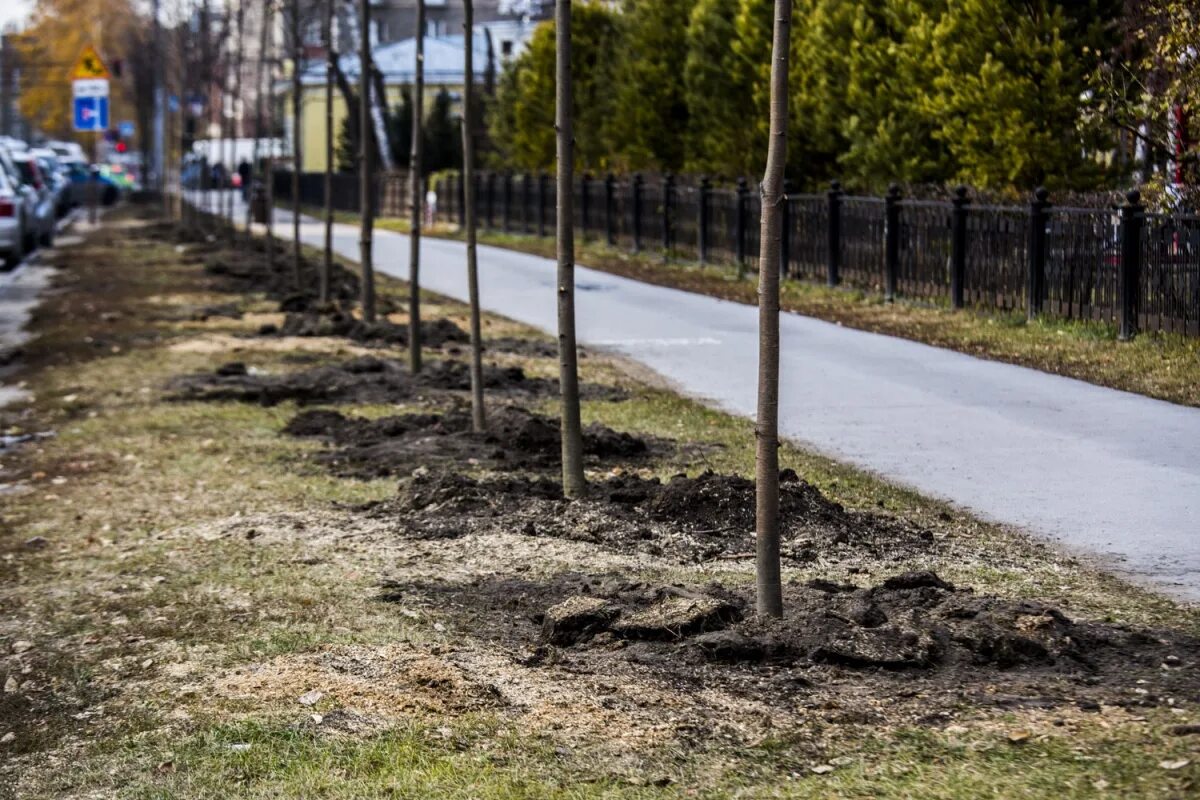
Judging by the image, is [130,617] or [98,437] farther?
[98,437]

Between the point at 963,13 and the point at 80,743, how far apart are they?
17.7 metres

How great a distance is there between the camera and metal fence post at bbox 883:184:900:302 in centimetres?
2159

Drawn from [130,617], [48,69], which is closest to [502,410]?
[130,617]

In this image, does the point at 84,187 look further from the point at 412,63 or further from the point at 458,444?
the point at 458,444

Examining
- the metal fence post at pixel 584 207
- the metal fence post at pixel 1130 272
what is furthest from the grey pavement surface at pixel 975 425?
the metal fence post at pixel 584 207

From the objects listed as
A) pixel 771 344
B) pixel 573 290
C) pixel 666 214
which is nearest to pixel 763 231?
pixel 771 344

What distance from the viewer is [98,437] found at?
11773 mm

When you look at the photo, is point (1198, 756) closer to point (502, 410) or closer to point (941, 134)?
point (502, 410)

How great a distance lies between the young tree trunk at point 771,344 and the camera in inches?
250

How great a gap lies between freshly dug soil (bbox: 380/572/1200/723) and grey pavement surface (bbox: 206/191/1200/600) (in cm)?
122

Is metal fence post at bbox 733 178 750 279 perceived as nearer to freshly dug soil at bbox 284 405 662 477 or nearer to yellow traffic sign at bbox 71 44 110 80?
freshly dug soil at bbox 284 405 662 477

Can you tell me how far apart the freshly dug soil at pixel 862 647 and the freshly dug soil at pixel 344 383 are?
683 centimetres

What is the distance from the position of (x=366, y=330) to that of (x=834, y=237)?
8.04 metres

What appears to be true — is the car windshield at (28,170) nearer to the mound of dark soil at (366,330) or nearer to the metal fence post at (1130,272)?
the mound of dark soil at (366,330)
